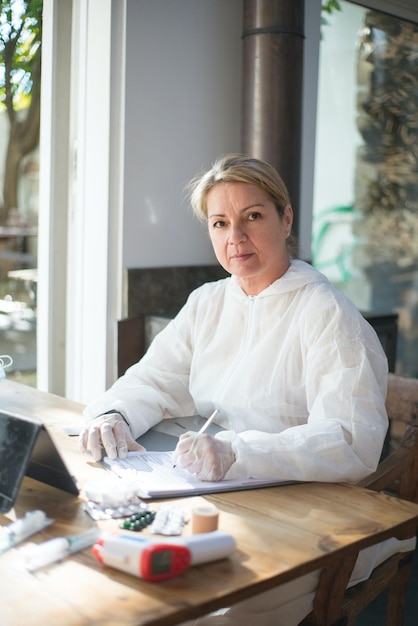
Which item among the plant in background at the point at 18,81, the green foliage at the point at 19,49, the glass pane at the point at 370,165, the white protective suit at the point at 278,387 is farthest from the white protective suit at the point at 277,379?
the glass pane at the point at 370,165

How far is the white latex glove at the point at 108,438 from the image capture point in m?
Result: 1.66

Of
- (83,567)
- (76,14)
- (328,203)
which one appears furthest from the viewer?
(328,203)

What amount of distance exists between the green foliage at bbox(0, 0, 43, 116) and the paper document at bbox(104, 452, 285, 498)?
6.09ft

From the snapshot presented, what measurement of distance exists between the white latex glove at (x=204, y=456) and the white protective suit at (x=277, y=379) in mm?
25

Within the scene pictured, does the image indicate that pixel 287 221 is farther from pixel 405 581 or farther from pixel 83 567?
pixel 83 567

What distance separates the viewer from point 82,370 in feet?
9.97

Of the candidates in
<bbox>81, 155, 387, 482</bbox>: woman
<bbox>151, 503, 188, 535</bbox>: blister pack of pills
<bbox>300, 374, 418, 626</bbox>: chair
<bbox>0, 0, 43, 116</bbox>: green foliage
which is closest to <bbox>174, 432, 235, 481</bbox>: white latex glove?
<bbox>81, 155, 387, 482</bbox>: woman

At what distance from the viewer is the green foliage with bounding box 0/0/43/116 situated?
9.70 feet

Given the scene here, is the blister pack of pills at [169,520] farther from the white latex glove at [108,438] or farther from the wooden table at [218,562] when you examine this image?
the white latex glove at [108,438]

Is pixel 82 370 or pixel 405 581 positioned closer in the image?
pixel 405 581

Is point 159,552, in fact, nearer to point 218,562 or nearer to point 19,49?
point 218,562

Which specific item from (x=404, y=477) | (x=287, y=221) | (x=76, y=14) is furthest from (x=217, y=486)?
(x=76, y=14)

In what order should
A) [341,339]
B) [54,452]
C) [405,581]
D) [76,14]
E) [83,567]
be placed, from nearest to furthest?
[83,567] < [54,452] < [341,339] < [405,581] < [76,14]

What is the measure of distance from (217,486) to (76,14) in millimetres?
2184
